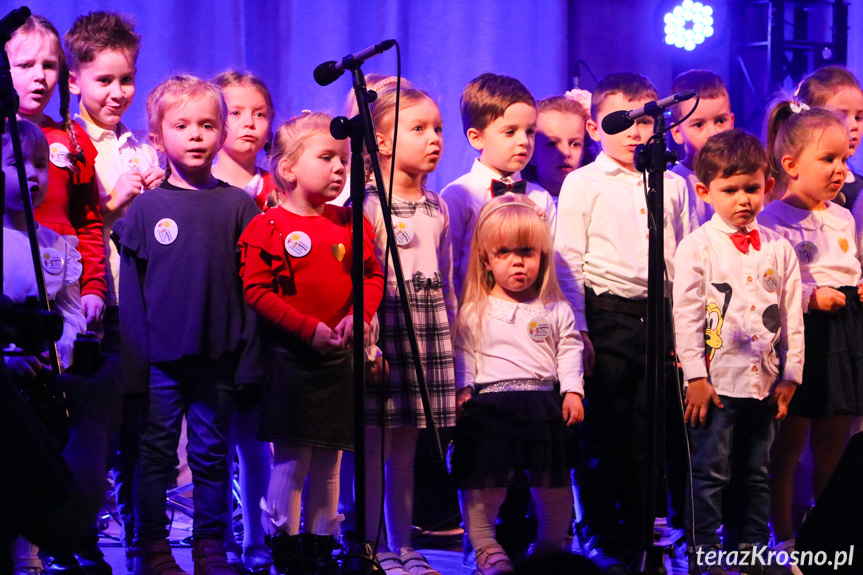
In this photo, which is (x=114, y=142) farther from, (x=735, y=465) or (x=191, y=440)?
(x=735, y=465)

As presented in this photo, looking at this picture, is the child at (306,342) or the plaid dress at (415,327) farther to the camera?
the plaid dress at (415,327)

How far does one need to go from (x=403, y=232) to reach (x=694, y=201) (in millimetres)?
1331

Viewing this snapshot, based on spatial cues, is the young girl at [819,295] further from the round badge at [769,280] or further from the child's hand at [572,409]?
the child's hand at [572,409]

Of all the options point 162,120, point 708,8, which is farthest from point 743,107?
point 162,120

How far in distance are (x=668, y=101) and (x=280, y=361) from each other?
4.78ft

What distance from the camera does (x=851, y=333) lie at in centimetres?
379

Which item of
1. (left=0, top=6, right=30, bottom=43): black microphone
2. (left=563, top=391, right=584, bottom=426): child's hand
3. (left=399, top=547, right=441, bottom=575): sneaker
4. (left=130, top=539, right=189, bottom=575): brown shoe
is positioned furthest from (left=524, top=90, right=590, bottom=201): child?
(left=0, top=6, right=30, bottom=43): black microphone

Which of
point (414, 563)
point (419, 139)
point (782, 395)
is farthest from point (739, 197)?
point (414, 563)

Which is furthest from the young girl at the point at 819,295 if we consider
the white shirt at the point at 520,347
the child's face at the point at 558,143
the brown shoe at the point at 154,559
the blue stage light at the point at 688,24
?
the blue stage light at the point at 688,24

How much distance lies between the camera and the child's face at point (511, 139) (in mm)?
3791

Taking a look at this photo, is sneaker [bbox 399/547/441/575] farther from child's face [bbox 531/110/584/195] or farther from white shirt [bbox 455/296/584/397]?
child's face [bbox 531/110/584/195]

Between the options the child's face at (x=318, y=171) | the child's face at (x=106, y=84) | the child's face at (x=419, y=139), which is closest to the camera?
the child's face at (x=318, y=171)

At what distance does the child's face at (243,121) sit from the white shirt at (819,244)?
6.55ft

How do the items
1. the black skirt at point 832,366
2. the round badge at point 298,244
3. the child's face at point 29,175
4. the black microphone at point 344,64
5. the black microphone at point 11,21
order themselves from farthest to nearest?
the black skirt at point 832,366 < the round badge at point 298,244 < the child's face at point 29,175 < the black microphone at point 344,64 < the black microphone at point 11,21
